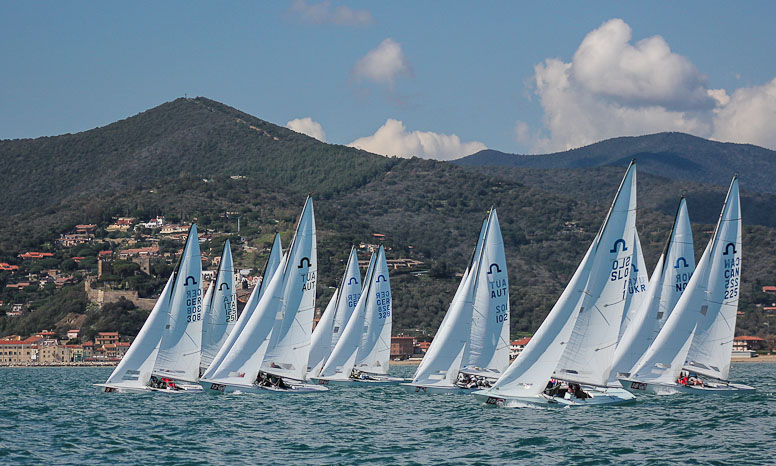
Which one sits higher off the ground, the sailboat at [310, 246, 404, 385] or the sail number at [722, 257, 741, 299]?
the sail number at [722, 257, 741, 299]

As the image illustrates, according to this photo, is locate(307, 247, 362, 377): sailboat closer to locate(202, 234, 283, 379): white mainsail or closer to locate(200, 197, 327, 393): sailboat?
locate(202, 234, 283, 379): white mainsail

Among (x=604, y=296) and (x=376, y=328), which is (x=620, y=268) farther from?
(x=376, y=328)

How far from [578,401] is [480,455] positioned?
28.0ft

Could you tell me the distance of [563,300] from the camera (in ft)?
110

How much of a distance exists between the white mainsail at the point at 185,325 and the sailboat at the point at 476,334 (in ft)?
27.7

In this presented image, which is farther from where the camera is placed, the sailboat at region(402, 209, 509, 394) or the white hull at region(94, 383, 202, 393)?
the sailboat at region(402, 209, 509, 394)

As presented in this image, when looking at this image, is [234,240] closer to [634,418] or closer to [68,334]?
[68,334]

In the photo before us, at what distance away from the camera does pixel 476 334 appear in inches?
1678

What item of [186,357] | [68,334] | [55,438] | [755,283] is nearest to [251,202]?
[68,334]

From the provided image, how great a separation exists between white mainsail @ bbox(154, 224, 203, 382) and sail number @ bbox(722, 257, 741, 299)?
20.0m

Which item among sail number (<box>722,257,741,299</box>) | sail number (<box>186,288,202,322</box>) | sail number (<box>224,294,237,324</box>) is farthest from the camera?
sail number (<box>224,294,237,324</box>)

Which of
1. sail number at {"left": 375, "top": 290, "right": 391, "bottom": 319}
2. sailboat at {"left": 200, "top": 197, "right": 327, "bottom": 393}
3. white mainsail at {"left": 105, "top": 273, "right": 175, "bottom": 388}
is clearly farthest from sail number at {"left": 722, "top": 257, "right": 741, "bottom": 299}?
white mainsail at {"left": 105, "top": 273, "right": 175, "bottom": 388}

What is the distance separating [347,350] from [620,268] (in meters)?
21.4

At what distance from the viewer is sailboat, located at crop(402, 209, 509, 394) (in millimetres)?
41750
